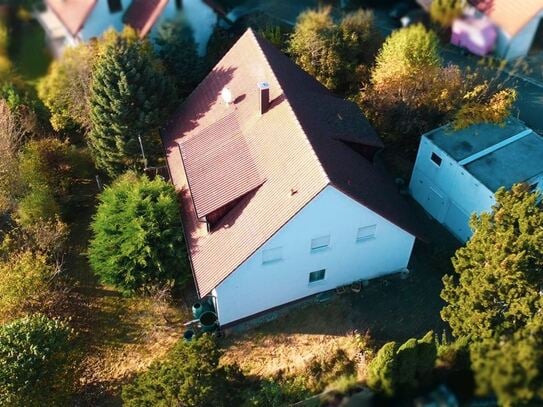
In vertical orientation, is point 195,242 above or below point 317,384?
above

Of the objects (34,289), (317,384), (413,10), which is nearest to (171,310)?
(34,289)

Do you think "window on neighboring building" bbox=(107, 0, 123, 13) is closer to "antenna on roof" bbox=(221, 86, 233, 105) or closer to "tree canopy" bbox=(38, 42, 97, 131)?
"tree canopy" bbox=(38, 42, 97, 131)

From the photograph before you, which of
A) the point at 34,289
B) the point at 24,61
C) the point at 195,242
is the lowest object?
the point at 34,289

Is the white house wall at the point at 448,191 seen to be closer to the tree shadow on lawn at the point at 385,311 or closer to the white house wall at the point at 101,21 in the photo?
the tree shadow on lawn at the point at 385,311

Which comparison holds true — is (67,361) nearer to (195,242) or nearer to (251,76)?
(195,242)

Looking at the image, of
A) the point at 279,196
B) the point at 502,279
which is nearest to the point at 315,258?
the point at 279,196

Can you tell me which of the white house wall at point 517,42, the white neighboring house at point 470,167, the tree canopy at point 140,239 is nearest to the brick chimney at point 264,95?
the tree canopy at point 140,239
